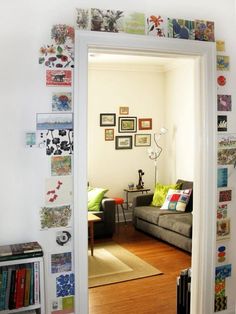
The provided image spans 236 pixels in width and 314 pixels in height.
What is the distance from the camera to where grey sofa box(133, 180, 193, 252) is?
4.81m

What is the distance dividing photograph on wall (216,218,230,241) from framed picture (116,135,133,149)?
3785 mm

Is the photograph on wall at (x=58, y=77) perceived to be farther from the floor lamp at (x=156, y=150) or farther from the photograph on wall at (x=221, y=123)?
the floor lamp at (x=156, y=150)

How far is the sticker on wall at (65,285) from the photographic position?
240cm

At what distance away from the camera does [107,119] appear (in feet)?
21.0

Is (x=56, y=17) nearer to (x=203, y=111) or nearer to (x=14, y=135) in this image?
(x=14, y=135)

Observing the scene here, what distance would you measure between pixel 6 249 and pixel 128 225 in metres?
4.43

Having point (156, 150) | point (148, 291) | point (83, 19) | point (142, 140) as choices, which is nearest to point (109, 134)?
point (142, 140)

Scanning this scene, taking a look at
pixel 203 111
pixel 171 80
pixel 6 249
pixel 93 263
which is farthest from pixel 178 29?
pixel 171 80

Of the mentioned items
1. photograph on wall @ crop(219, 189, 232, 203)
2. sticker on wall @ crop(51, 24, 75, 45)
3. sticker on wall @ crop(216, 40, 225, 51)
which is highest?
sticker on wall @ crop(216, 40, 225, 51)

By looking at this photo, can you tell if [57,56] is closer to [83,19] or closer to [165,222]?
[83,19]

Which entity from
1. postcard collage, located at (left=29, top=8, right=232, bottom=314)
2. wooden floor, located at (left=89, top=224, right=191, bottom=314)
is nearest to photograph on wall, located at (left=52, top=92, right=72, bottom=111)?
postcard collage, located at (left=29, top=8, right=232, bottom=314)

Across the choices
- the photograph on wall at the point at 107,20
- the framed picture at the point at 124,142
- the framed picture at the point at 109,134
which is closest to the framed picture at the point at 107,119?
the framed picture at the point at 109,134

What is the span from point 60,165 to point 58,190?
0.16m

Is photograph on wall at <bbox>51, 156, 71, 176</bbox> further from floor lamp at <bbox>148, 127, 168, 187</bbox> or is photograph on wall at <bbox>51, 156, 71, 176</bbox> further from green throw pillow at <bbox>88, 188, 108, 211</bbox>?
floor lamp at <bbox>148, 127, 168, 187</bbox>
